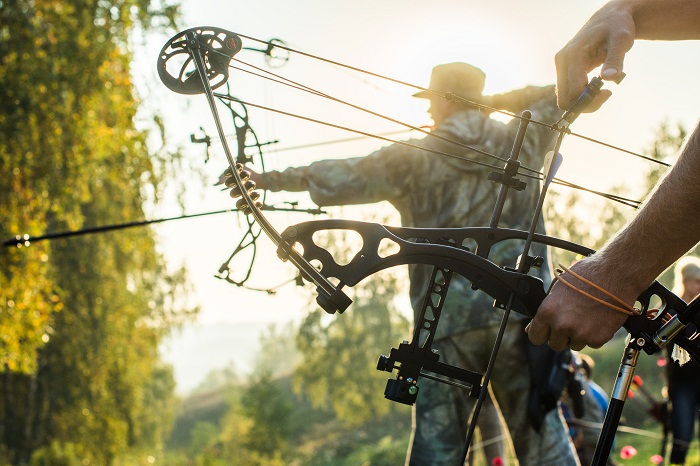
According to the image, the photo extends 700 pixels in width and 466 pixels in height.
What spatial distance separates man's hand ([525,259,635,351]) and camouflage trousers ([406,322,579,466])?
1803 millimetres

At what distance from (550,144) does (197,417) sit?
62.2 metres

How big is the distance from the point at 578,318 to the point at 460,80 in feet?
8.63

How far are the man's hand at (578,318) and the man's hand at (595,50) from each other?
1.95 feet

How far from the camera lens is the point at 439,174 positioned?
4.27 m

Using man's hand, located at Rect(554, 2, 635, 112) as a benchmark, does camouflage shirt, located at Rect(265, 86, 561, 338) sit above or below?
above

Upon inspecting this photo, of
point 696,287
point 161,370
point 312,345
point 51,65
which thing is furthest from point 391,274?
point 696,287

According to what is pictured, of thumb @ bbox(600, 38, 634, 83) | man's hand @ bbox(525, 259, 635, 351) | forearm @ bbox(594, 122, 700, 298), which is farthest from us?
thumb @ bbox(600, 38, 634, 83)

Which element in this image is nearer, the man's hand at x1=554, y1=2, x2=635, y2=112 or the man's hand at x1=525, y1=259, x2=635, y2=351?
the man's hand at x1=525, y1=259, x2=635, y2=351

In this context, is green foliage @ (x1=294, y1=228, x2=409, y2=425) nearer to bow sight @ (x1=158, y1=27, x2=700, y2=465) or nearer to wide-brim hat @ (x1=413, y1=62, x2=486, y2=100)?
wide-brim hat @ (x1=413, y1=62, x2=486, y2=100)

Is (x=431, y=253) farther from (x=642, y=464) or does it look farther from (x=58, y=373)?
(x=58, y=373)

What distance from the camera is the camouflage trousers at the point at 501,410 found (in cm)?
398

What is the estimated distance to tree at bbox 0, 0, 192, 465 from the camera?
9.66 metres

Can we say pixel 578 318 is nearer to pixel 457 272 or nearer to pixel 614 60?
pixel 457 272

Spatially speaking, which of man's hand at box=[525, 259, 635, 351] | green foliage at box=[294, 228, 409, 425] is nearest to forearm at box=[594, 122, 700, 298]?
man's hand at box=[525, 259, 635, 351]
